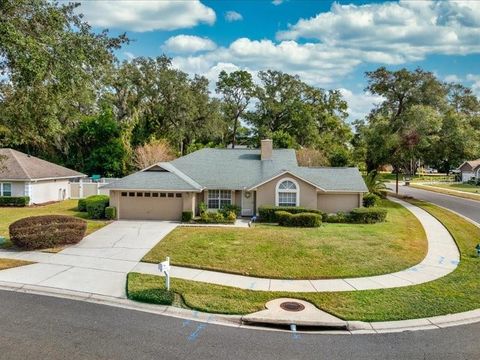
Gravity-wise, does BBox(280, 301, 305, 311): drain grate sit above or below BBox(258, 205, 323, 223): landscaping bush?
below

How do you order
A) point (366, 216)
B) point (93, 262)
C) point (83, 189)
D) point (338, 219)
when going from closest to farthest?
1. point (93, 262)
2. point (366, 216)
3. point (338, 219)
4. point (83, 189)

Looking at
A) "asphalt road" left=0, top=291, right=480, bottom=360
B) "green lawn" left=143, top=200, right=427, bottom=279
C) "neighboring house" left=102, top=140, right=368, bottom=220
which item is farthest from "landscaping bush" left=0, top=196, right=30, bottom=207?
"asphalt road" left=0, top=291, right=480, bottom=360

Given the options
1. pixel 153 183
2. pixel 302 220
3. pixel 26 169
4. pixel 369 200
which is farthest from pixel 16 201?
pixel 369 200

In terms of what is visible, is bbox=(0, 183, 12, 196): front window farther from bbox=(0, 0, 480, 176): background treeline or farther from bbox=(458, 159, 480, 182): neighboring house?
bbox=(458, 159, 480, 182): neighboring house

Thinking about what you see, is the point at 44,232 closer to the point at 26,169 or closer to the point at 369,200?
the point at 26,169

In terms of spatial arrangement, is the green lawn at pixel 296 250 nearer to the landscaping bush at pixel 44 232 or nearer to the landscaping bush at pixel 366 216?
the landscaping bush at pixel 366 216
